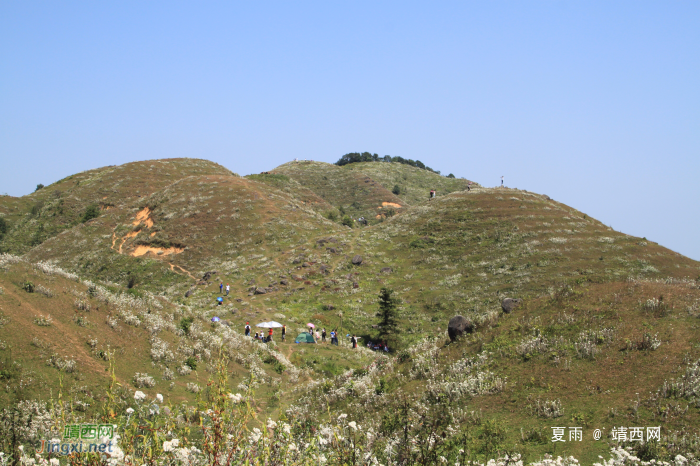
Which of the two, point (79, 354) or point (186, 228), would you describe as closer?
point (79, 354)

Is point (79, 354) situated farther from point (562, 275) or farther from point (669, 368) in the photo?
point (562, 275)

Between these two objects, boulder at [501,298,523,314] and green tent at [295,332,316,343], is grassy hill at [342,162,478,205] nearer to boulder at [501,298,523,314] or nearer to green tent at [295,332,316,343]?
green tent at [295,332,316,343]

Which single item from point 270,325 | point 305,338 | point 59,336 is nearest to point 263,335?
point 270,325

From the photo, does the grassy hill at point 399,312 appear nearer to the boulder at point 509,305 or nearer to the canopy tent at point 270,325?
the boulder at point 509,305

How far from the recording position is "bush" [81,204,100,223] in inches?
2761

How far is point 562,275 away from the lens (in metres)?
38.9

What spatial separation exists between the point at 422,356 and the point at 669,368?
848 cm

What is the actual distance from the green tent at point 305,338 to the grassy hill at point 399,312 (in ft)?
3.45

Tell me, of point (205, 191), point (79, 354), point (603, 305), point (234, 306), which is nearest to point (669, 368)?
point (603, 305)

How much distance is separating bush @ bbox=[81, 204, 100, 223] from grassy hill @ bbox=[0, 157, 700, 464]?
5.80ft

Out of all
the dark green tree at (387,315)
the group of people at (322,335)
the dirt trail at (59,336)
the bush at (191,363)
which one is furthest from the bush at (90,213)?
the bush at (191,363)

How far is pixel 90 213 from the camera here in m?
70.8

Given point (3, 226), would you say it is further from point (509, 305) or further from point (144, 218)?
point (509, 305)

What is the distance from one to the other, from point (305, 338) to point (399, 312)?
944cm
